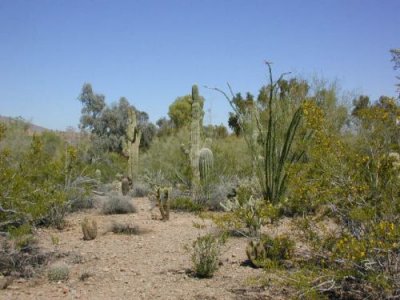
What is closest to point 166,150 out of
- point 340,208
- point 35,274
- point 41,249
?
point 41,249

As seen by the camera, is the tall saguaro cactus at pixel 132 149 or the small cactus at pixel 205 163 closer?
the small cactus at pixel 205 163

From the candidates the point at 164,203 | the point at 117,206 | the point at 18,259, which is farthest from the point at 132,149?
the point at 18,259

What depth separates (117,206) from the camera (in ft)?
38.3

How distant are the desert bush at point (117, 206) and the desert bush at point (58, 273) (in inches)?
206

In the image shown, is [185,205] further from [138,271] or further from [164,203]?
[138,271]

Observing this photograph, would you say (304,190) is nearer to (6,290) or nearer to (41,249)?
Answer: (6,290)

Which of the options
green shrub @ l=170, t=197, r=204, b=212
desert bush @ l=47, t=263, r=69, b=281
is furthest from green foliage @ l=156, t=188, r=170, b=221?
desert bush @ l=47, t=263, r=69, b=281

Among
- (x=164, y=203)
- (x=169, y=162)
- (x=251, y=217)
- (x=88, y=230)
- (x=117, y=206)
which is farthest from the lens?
(x=169, y=162)

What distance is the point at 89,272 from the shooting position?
6.61m

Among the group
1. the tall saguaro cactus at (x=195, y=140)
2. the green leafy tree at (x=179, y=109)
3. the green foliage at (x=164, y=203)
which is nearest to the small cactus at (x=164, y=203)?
the green foliage at (x=164, y=203)

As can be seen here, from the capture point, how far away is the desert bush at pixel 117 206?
38.1 feet

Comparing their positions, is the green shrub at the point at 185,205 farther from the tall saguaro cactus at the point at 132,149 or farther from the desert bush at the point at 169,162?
the tall saguaro cactus at the point at 132,149

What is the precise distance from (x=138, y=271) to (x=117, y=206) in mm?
5095

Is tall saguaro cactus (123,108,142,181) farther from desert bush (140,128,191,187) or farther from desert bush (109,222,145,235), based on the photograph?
desert bush (109,222,145,235)
